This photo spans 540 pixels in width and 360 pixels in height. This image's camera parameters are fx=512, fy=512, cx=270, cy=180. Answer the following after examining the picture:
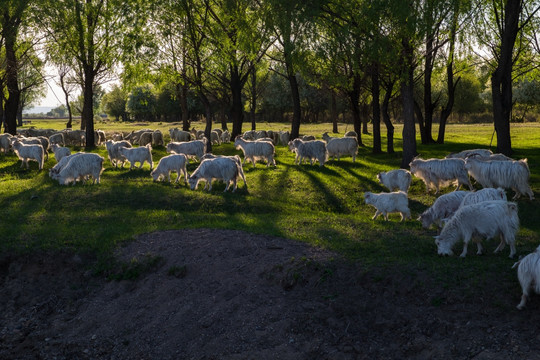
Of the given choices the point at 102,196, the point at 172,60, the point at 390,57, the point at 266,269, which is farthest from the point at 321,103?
the point at 266,269

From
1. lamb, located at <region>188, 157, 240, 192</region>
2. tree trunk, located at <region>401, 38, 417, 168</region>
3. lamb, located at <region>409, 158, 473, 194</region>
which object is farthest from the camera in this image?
tree trunk, located at <region>401, 38, 417, 168</region>

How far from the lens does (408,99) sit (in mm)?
22078

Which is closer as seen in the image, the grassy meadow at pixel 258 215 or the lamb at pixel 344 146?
the grassy meadow at pixel 258 215

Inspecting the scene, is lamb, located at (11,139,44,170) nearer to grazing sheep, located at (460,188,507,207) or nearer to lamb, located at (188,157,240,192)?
lamb, located at (188,157,240,192)

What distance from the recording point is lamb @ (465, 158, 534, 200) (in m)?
15.9

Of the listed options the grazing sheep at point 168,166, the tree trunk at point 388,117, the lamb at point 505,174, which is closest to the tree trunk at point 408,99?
the tree trunk at point 388,117

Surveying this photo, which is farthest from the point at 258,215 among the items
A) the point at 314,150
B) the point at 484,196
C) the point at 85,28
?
the point at 85,28

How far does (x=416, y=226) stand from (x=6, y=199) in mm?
12916

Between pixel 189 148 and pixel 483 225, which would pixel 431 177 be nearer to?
pixel 483 225

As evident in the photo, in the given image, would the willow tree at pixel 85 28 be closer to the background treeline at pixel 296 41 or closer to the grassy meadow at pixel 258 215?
the background treeline at pixel 296 41

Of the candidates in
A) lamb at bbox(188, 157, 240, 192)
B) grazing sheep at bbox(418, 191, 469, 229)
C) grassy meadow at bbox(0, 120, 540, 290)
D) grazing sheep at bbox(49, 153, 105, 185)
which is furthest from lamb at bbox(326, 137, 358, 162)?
grazing sheep at bbox(418, 191, 469, 229)

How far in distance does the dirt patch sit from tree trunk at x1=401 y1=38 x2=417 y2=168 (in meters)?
12.5

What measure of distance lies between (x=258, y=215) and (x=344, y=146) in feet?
39.8

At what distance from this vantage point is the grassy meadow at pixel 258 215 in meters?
10.5
